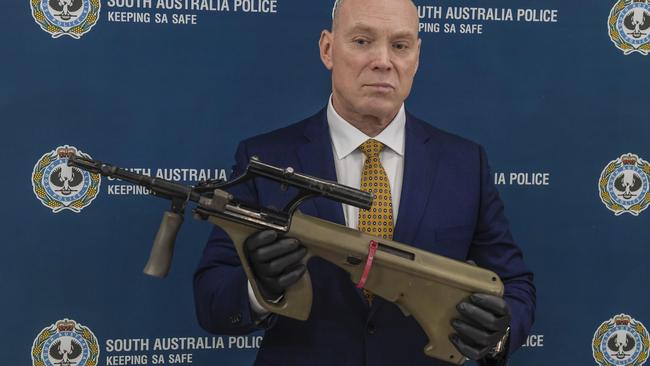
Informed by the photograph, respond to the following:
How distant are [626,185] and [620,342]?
1.72ft

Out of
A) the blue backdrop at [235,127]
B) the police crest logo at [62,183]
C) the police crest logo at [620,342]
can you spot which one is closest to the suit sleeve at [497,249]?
the blue backdrop at [235,127]

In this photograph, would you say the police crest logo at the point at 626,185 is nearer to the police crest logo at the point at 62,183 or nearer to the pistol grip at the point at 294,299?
the pistol grip at the point at 294,299

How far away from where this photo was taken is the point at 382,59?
1.71 m

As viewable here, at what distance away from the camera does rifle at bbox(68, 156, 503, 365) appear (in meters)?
1.45

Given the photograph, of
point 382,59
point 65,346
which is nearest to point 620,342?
point 382,59

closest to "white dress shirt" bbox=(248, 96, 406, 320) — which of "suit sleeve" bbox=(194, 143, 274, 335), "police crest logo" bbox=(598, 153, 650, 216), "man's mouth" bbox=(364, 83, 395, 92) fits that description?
"man's mouth" bbox=(364, 83, 395, 92)

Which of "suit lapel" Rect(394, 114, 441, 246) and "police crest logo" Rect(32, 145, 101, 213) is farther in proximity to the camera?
"police crest logo" Rect(32, 145, 101, 213)

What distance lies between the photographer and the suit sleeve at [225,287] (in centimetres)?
164

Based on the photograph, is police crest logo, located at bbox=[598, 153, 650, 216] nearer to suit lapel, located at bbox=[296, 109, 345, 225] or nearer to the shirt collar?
the shirt collar

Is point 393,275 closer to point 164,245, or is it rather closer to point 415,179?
point 415,179

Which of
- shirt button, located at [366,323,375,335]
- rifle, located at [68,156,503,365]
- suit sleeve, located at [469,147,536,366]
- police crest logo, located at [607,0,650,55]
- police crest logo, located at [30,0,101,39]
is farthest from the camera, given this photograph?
police crest logo, located at [607,0,650,55]

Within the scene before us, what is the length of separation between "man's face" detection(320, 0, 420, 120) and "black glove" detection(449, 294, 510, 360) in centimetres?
49

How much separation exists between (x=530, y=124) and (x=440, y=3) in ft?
1.56

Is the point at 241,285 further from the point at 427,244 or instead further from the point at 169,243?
→ the point at 427,244
